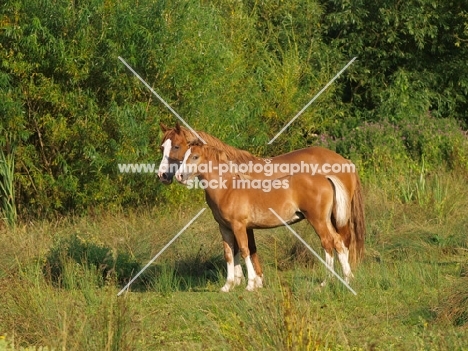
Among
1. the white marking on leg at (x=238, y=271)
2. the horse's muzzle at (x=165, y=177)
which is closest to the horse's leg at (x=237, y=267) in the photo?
the white marking on leg at (x=238, y=271)

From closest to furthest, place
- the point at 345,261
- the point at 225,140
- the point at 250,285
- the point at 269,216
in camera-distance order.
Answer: the point at 250,285 → the point at 269,216 → the point at 345,261 → the point at 225,140

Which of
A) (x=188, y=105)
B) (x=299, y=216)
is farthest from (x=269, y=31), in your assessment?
(x=299, y=216)

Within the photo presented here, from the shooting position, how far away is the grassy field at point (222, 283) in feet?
23.3

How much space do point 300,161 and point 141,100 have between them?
15.8 ft

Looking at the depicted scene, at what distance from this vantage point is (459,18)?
20.5 metres

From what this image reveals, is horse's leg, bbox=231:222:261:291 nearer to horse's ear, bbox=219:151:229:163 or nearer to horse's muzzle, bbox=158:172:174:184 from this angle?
horse's ear, bbox=219:151:229:163

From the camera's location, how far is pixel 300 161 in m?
11.0

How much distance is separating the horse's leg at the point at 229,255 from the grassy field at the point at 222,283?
0.13 meters

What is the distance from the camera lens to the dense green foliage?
13930 mm

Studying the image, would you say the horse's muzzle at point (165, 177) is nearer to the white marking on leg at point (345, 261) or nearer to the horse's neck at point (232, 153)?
the horse's neck at point (232, 153)

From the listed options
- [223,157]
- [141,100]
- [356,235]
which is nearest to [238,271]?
[223,157]

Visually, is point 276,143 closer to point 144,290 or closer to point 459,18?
point 459,18

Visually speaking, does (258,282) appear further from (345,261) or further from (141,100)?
(141,100)

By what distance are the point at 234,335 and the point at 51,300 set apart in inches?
75.0
